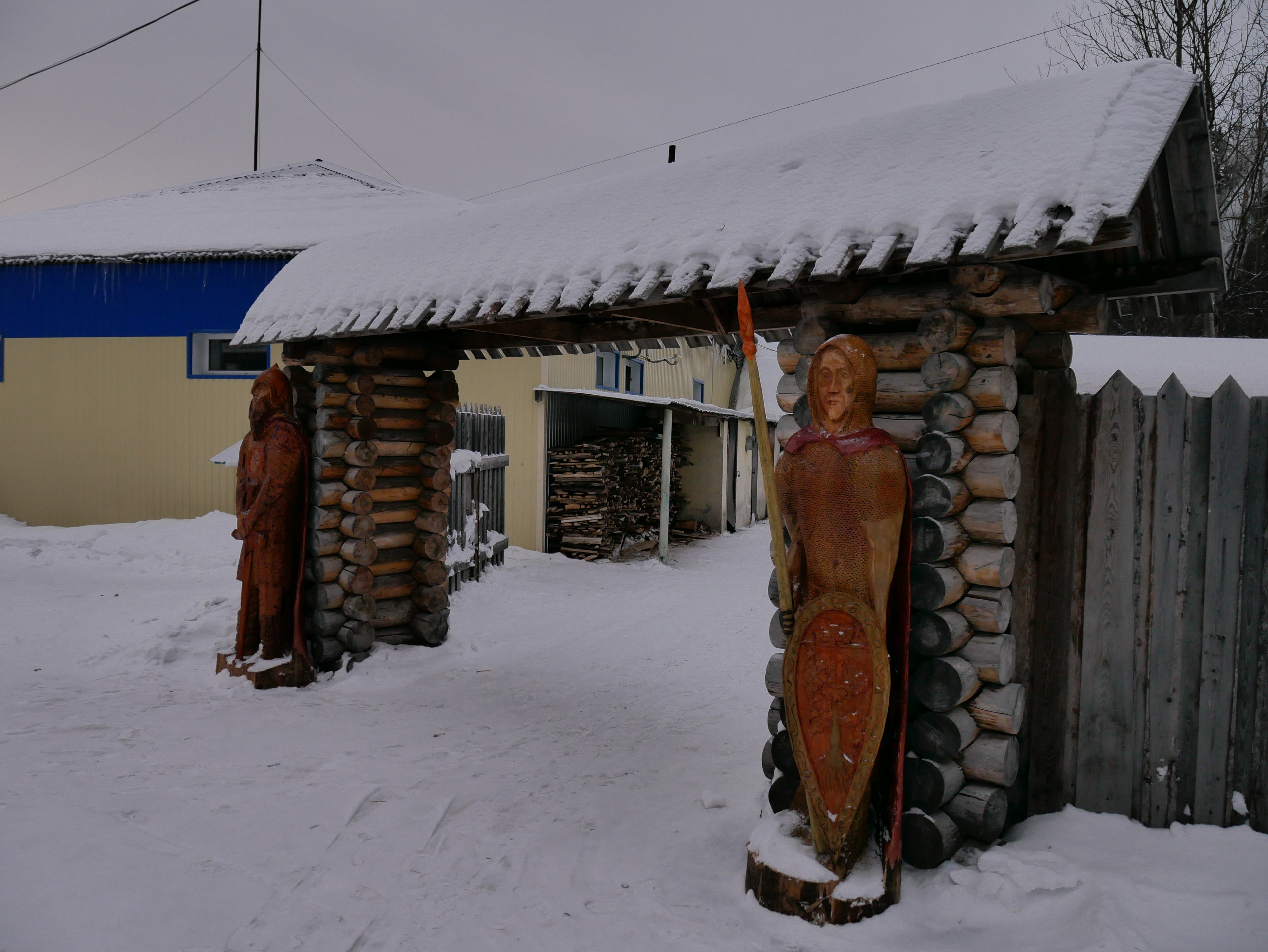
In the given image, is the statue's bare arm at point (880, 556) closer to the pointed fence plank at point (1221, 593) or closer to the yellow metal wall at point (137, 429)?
the pointed fence plank at point (1221, 593)

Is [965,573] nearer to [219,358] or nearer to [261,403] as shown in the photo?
[261,403]

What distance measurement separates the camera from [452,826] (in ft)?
13.9

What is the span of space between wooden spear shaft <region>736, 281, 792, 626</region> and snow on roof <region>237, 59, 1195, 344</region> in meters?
0.63

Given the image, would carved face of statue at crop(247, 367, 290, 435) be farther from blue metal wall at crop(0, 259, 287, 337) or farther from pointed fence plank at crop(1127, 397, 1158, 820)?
blue metal wall at crop(0, 259, 287, 337)

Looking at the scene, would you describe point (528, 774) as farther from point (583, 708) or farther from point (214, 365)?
point (214, 365)

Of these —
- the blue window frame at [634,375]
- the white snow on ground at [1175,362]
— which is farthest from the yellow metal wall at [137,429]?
the white snow on ground at [1175,362]

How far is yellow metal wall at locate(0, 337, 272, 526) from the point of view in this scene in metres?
13.7

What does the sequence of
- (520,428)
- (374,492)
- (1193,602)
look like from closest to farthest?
(1193,602), (374,492), (520,428)

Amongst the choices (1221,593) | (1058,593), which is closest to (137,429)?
(1058,593)

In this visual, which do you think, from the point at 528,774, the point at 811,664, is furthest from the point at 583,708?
the point at 811,664

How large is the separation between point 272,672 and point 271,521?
3.76ft

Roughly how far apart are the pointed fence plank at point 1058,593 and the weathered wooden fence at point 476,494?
665cm

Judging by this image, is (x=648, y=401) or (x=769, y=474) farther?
(x=648, y=401)

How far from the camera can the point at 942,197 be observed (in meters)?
3.68
